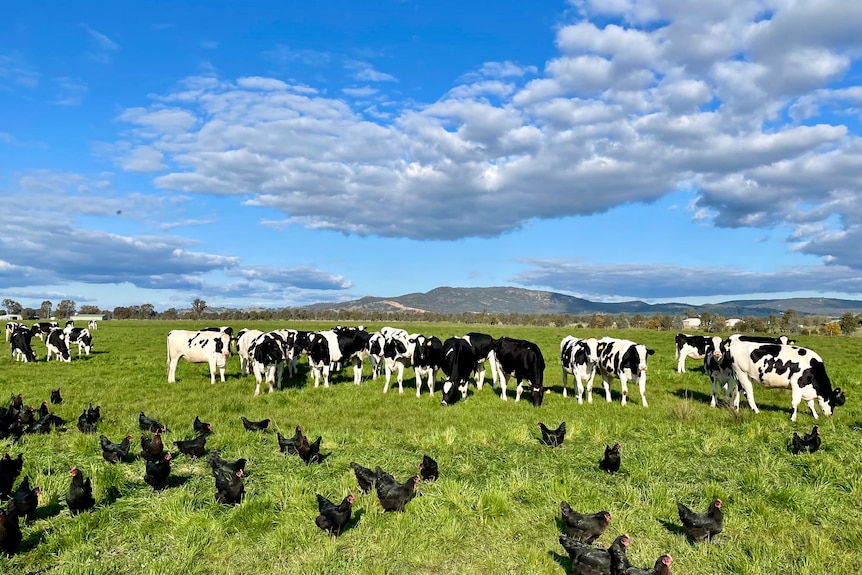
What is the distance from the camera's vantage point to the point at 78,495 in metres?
6.21

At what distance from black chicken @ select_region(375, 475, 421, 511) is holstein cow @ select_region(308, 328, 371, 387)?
11.9 meters

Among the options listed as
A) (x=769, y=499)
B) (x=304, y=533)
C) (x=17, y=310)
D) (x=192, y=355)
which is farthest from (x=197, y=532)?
(x=17, y=310)

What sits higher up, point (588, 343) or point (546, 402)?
point (588, 343)

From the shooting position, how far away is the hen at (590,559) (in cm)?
484

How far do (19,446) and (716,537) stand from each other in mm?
11462

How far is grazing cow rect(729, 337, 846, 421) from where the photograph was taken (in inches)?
506

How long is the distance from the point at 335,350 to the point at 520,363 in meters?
7.36

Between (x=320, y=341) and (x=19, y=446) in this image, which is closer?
(x=19, y=446)

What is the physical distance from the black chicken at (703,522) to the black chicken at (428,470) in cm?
329

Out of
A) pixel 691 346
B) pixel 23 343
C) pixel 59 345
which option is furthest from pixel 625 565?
pixel 23 343

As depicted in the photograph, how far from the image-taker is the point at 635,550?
5617mm

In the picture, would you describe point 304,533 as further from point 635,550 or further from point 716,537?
point 716,537

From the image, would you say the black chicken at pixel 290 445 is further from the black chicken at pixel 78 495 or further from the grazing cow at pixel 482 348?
the grazing cow at pixel 482 348

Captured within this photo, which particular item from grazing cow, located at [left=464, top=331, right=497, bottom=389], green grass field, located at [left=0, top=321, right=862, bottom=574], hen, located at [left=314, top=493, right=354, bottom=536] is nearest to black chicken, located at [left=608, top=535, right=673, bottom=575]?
green grass field, located at [left=0, top=321, right=862, bottom=574]
